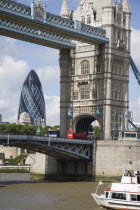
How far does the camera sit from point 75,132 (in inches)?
4547

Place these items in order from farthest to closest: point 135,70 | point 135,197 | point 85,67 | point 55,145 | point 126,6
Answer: point 135,70 → point 126,6 → point 85,67 → point 55,145 → point 135,197

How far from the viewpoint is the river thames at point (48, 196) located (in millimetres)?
66500

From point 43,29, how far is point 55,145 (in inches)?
845

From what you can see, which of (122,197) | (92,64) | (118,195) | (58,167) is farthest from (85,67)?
(122,197)

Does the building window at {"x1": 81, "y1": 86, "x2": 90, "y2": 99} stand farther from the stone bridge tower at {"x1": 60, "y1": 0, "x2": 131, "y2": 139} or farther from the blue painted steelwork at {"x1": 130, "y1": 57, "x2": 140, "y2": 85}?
the blue painted steelwork at {"x1": 130, "y1": 57, "x2": 140, "y2": 85}

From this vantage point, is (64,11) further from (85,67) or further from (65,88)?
(65,88)

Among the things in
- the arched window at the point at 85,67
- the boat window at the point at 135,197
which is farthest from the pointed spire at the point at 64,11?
the boat window at the point at 135,197

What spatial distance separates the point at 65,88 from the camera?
116m

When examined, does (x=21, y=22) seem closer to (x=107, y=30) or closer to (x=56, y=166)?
(x=107, y=30)

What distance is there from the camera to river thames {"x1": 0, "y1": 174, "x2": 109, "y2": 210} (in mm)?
66500

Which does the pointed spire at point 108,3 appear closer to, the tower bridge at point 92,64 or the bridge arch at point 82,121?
the tower bridge at point 92,64

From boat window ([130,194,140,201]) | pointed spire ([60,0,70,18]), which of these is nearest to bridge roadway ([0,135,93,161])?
boat window ([130,194,140,201])

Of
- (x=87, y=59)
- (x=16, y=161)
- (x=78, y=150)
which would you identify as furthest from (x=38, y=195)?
(x=16, y=161)

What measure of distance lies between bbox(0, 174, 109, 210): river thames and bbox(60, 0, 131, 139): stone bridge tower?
2014 centimetres
